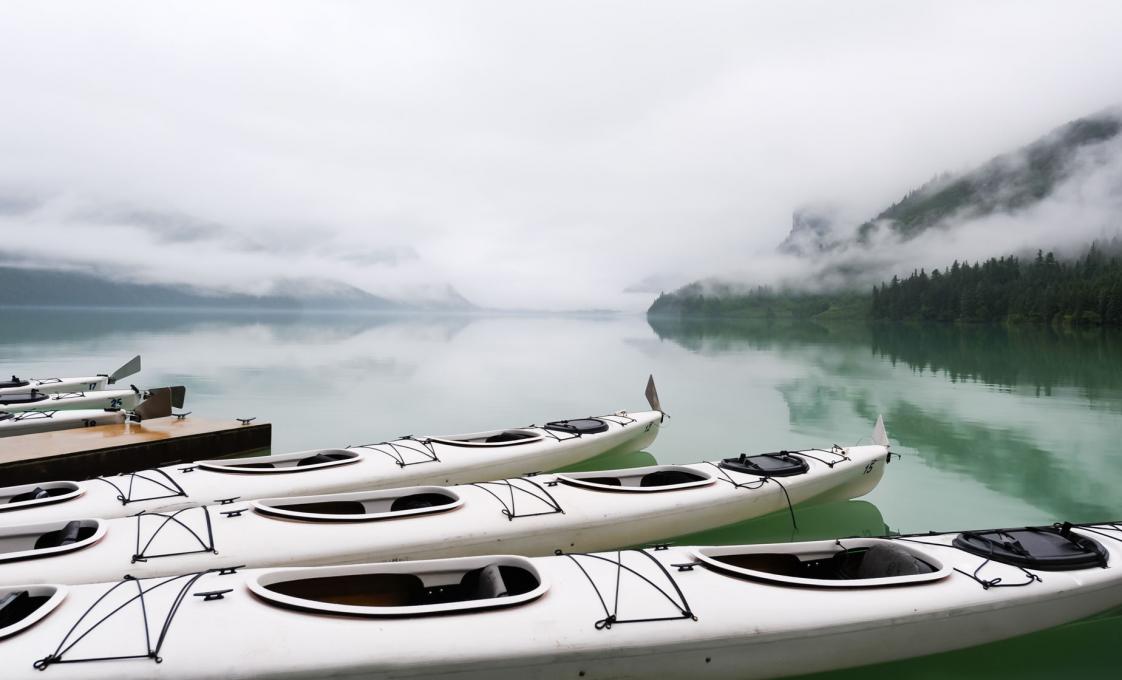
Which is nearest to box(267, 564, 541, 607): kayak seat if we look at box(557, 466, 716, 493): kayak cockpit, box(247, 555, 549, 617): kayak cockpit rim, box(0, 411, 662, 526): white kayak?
box(247, 555, 549, 617): kayak cockpit rim

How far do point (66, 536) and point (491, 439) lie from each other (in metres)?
7.87

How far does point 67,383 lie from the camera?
22375mm

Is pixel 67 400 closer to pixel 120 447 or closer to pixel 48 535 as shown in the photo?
pixel 120 447

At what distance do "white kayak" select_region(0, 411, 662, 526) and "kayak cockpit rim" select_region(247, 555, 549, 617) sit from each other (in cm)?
325

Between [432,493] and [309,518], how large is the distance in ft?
5.90

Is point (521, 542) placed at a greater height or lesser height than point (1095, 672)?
greater

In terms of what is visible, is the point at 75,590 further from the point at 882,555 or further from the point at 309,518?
Result: the point at 882,555

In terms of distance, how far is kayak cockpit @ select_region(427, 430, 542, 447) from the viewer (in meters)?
12.7

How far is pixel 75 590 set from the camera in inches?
216

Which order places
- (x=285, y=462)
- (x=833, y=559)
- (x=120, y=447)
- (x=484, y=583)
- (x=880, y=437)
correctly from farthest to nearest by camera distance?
1. (x=120, y=447)
2. (x=880, y=437)
3. (x=285, y=462)
4. (x=833, y=559)
5. (x=484, y=583)

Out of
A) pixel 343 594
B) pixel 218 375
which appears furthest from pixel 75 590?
pixel 218 375

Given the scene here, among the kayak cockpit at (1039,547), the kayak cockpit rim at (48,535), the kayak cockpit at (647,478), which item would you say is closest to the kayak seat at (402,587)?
the kayak cockpit rim at (48,535)

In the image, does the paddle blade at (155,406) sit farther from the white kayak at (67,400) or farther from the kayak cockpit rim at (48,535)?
the kayak cockpit rim at (48,535)

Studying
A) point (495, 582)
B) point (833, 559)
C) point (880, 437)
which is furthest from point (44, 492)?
point (880, 437)
